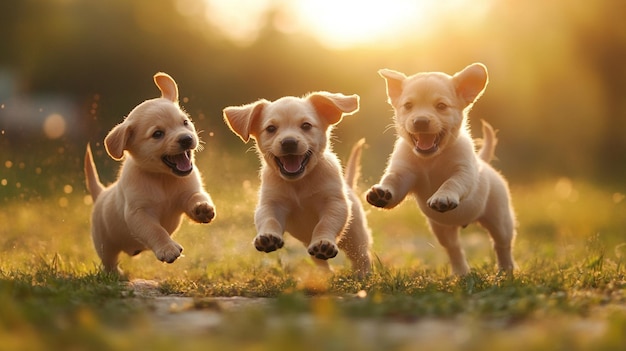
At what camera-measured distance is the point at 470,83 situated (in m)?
5.91

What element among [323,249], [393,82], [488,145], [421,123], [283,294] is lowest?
[283,294]

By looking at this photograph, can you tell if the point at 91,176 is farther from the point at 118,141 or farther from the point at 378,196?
the point at 378,196

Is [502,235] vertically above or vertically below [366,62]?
below

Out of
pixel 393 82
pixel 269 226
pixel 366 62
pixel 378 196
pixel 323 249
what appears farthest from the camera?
pixel 366 62

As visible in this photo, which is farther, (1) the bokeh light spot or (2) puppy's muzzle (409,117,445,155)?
(1) the bokeh light spot

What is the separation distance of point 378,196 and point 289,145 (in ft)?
2.27

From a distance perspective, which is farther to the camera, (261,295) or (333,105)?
(333,105)

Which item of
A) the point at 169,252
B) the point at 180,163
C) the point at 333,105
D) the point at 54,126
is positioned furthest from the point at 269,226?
the point at 54,126

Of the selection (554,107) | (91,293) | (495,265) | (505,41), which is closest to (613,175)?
(554,107)

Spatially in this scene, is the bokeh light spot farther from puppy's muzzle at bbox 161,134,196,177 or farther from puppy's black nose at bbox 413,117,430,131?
puppy's black nose at bbox 413,117,430,131

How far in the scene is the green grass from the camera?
9.94ft

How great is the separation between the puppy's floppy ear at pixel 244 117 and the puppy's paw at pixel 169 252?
0.88 metres

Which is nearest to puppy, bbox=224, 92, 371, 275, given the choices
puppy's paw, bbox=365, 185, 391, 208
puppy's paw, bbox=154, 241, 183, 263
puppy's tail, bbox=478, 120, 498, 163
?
puppy's paw, bbox=365, 185, 391, 208

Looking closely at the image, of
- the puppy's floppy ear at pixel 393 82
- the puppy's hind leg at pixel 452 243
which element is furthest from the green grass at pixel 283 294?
the puppy's floppy ear at pixel 393 82
